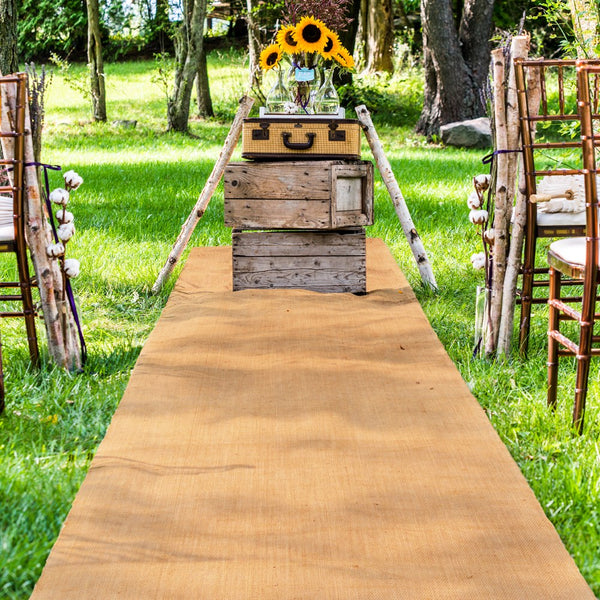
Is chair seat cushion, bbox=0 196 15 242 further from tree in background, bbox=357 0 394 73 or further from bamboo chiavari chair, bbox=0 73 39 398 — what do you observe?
tree in background, bbox=357 0 394 73

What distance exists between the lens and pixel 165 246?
6301 mm

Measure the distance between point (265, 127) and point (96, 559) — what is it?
3251 mm

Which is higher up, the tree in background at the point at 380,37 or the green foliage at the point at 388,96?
the tree in background at the point at 380,37

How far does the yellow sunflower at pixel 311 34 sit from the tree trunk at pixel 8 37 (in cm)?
280

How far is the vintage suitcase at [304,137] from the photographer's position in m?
4.95

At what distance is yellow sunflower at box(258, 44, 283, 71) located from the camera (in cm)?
500

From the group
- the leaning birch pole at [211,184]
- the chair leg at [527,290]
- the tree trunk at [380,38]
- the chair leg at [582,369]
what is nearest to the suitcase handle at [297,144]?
the leaning birch pole at [211,184]

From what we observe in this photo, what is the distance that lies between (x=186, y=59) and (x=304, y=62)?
849 cm

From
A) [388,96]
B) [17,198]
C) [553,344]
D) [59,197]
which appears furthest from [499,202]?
[388,96]

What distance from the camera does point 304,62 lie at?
5094mm

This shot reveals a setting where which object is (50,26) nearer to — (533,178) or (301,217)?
(301,217)

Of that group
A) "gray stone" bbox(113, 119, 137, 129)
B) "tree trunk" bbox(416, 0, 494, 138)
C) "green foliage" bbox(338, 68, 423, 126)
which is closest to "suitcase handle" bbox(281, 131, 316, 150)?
"tree trunk" bbox(416, 0, 494, 138)

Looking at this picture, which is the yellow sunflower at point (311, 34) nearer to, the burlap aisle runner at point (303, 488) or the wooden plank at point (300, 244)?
the wooden plank at point (300, 244)

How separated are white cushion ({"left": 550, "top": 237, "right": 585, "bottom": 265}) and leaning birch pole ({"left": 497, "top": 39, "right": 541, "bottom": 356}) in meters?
0.61
